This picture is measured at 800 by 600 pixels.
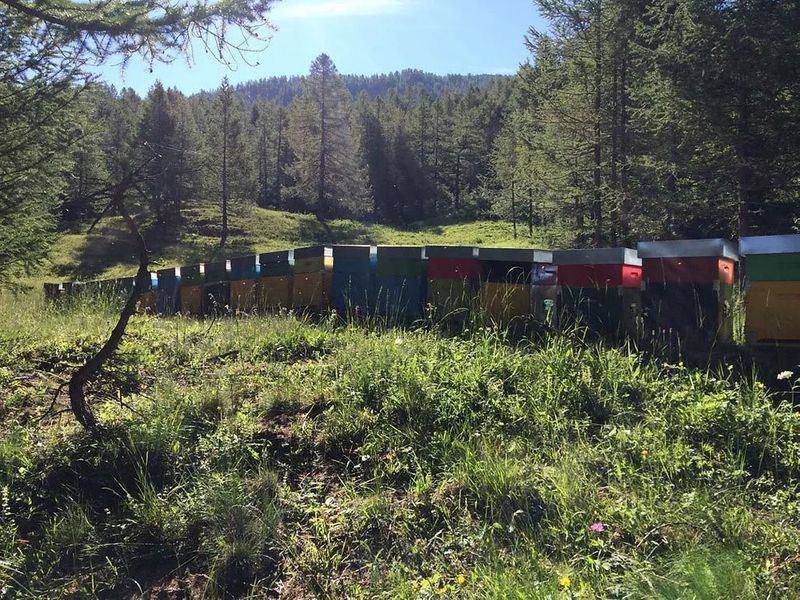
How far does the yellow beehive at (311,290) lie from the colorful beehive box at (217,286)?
2.19 metres

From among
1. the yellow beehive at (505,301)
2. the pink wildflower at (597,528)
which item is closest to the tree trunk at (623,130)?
the yellow beehive at (505,301)

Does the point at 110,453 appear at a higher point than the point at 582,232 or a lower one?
lower

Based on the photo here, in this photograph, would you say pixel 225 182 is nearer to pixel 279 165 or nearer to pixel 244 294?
pixel 279 165

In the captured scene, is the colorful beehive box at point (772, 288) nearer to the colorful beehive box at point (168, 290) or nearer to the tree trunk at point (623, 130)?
the colorful beehive box at point (168, 290)

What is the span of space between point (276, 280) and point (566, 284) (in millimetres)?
4445

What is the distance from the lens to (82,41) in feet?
20.2

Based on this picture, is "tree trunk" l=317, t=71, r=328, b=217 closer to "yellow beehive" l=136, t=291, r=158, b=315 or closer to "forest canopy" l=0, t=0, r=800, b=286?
"forest canopy" l=0, t=0, r=800, b=286

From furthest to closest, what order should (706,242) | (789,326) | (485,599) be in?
1. (706,242)
2. (789,326)
3. (485,599)

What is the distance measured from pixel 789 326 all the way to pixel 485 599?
372 cm

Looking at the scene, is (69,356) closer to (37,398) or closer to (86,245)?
(37,398)

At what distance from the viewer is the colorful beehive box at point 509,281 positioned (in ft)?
20.1

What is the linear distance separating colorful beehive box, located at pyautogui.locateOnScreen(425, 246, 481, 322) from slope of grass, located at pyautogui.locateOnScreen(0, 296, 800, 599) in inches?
52.4

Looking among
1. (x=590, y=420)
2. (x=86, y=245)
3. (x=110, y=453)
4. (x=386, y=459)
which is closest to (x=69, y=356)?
(x=110, y=453)

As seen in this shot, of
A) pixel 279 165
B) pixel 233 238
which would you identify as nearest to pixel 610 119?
pixel 233 238
